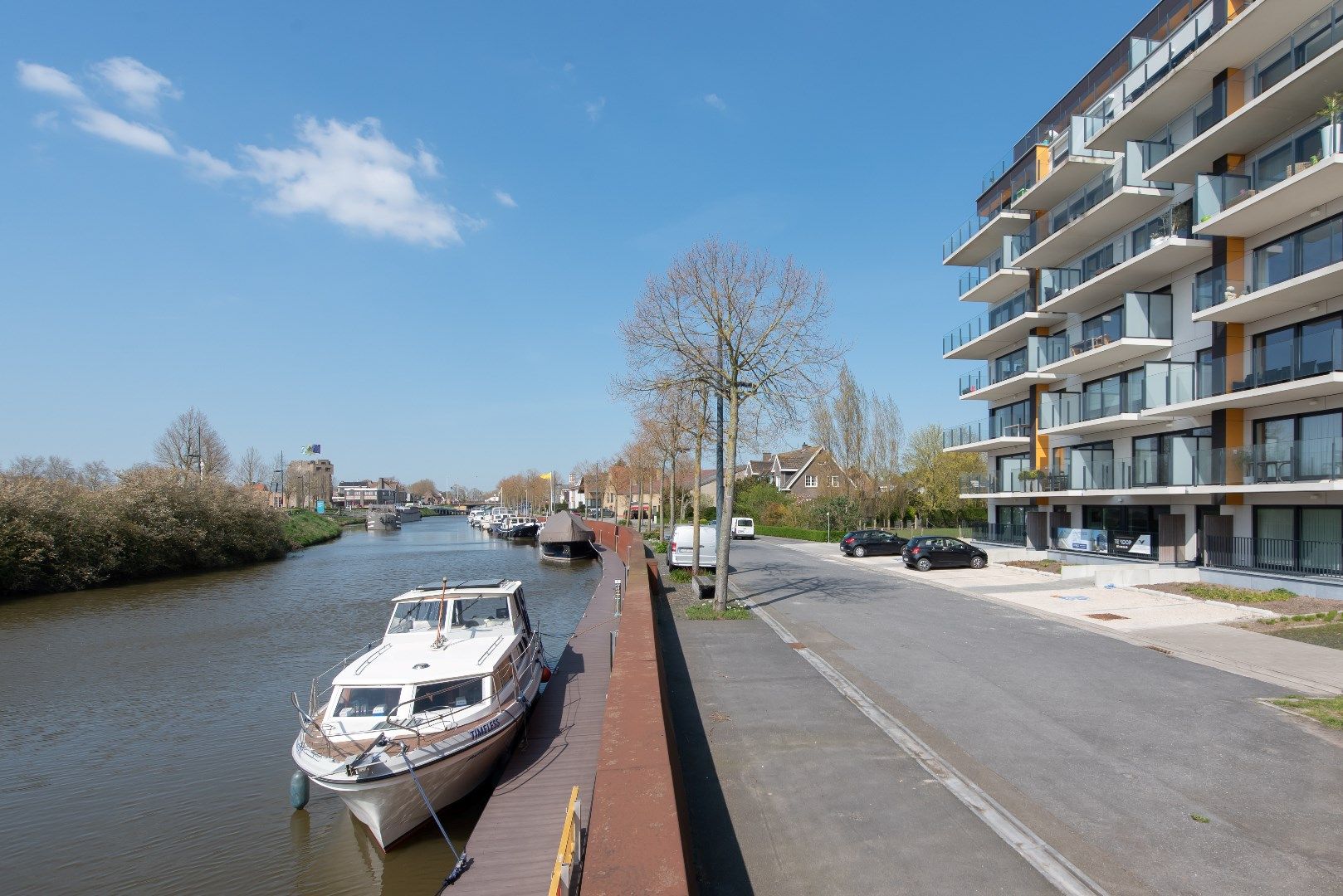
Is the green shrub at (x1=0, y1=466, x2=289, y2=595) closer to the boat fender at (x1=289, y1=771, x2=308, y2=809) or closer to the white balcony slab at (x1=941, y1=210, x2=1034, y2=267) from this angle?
the boat fender at (x1=289, y1=771, x2=308, y2=809)

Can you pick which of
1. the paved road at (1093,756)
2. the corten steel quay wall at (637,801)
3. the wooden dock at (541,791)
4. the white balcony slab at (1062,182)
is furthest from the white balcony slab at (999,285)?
the corten steel quay wall at (637,801)

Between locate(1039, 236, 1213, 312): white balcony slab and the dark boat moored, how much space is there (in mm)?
33706

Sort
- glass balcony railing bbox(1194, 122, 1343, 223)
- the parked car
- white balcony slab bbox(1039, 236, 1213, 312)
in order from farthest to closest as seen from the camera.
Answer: the parked car < white balcony slab bbox(1039, 236, 1213, 312) < glass balcony railing bbox(1194, 122, 1343, 223)

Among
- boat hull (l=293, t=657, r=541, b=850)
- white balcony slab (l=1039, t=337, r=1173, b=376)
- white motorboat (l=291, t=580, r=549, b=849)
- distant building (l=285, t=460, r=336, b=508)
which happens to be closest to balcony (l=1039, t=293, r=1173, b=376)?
white balcony slab (l=1039, t=337, r=1173, b=376)

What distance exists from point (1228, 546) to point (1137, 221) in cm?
1164

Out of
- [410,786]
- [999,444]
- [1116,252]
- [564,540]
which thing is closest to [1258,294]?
[1116,252]

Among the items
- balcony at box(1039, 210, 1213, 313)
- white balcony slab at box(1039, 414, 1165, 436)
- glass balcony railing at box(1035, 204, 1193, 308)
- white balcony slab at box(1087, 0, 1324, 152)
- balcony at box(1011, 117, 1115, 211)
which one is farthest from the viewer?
balcony at box(1011, 117, 1115, 211)

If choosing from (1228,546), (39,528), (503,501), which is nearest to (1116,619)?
(1228,546)

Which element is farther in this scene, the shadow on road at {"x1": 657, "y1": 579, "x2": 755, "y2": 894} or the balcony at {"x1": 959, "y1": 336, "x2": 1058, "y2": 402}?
the balcony at {"x1": 959, "y1": 336, "x2": 1058, "y2": 402}

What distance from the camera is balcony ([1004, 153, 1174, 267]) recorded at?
2544 centimetres

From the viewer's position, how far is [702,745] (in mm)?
9789

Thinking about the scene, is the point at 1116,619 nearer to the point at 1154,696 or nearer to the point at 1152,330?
the point at 1154,696

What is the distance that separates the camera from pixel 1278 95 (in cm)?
1972

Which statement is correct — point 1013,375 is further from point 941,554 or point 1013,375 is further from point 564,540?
point 564,540
